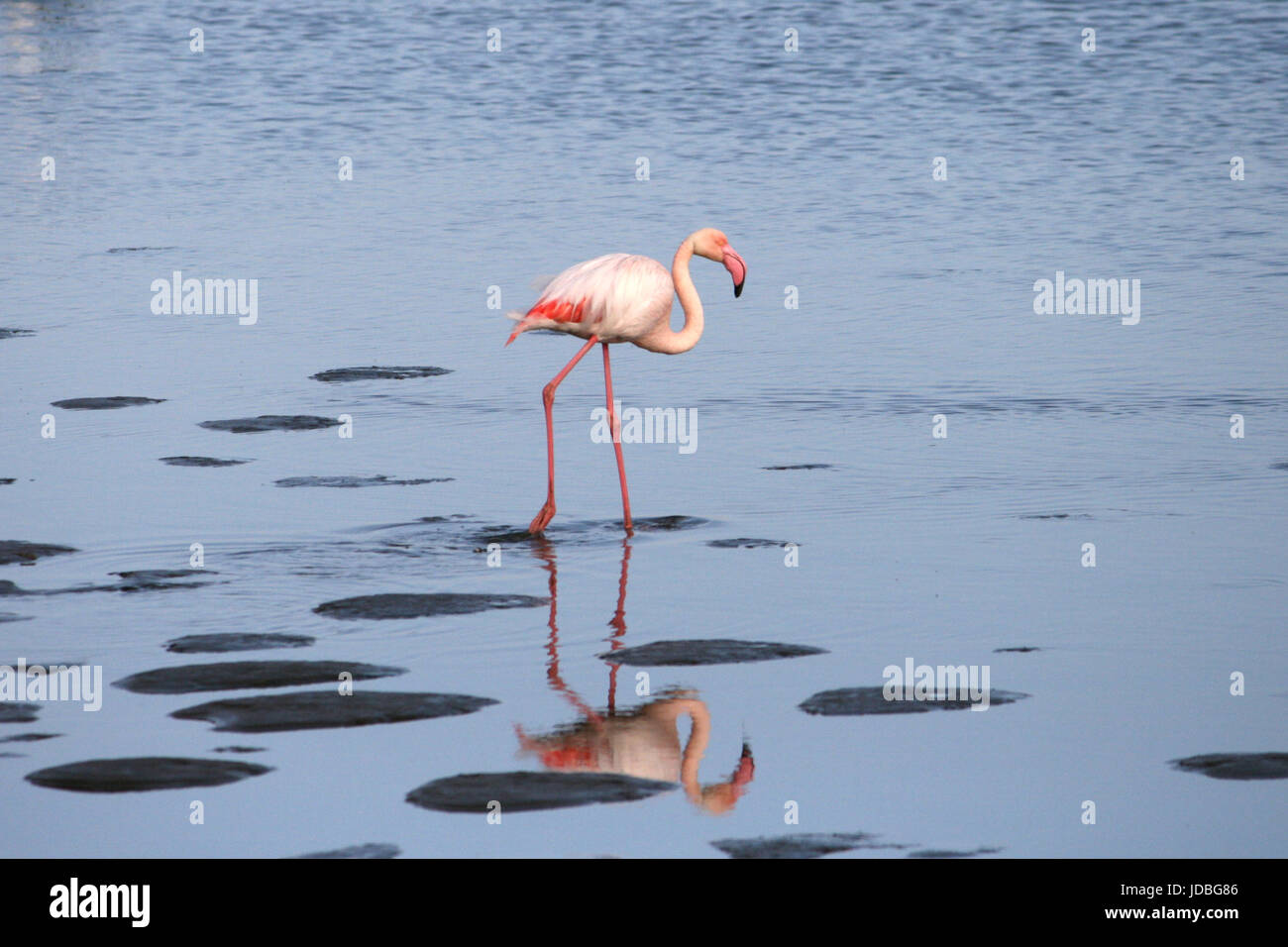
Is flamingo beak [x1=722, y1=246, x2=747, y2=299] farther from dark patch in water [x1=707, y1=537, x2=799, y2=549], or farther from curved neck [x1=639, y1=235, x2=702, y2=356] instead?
dark patch in water [x1=707, y1=537, x2=799, y2=549]

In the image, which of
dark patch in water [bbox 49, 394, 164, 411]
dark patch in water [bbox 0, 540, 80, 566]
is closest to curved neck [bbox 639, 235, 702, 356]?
dark patch in water [bbox 0, 540, 80, 566]

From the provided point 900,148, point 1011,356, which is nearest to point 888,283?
point 1011,356

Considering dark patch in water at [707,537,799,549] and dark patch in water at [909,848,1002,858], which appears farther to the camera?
dark patch in water at [707,537,799,549]

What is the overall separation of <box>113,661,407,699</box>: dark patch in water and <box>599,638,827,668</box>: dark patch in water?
103 centimetres

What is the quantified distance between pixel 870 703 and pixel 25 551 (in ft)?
16.7

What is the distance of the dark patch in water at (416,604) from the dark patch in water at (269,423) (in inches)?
177

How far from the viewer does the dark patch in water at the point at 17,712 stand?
915 centimetres

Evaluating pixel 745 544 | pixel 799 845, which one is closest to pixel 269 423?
pixel 745 544

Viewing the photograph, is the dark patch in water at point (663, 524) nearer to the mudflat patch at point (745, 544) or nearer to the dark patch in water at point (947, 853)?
the mudflat patch at point (745, 544)

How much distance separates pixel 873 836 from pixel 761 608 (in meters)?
3.18

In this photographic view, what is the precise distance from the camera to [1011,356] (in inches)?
698

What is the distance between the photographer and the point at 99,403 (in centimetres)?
1606

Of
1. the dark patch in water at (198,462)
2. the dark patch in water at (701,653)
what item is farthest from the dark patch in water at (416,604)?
the dark patch in water at (198,462)

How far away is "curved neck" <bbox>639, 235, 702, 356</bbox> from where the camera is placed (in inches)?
539
